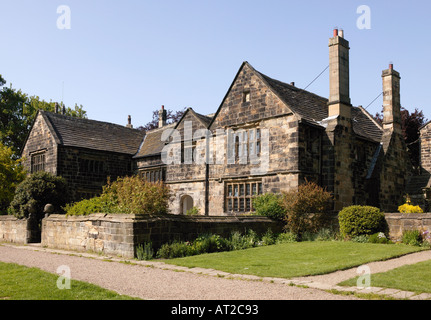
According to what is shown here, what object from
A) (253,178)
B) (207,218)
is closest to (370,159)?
(253,178)

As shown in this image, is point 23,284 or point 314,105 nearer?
point 23,284

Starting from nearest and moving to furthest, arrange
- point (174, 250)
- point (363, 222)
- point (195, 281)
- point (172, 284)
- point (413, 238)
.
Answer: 1. point (172, 284)
2. point (195, 281)
3. point (174, 250)
4. point (413, 238)
5. point (363, 222)

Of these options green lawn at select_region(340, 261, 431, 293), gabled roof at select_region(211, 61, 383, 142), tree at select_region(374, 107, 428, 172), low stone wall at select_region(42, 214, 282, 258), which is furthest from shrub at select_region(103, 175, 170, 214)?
tree at select_region(374, 107, 428, 172)

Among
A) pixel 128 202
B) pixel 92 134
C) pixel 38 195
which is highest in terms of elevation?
pixel 92 134

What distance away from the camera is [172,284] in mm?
8422

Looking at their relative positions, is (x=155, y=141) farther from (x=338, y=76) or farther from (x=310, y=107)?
(x=338, y=76)

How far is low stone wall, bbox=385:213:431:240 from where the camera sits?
14.9m

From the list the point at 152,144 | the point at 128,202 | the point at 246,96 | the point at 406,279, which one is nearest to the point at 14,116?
the point at 152,144

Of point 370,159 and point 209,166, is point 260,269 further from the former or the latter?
point 370,159

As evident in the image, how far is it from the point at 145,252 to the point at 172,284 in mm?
4221

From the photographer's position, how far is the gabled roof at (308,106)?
20672 mm

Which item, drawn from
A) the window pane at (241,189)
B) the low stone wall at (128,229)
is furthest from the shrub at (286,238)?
the window pane at (241,189)
